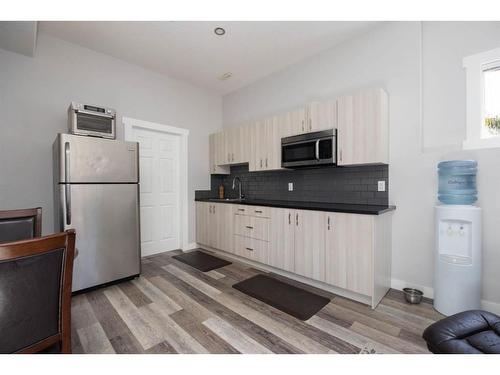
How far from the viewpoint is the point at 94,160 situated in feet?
8.22

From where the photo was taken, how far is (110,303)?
7.52ft

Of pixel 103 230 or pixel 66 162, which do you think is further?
pixel 103 230

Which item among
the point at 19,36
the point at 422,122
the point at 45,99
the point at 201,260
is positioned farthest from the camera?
the point at 201,260

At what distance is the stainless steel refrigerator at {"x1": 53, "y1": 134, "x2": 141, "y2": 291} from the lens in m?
2.36

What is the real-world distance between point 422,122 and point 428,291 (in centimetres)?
174

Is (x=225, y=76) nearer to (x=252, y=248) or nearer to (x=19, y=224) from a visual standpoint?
(x=252, y=248)

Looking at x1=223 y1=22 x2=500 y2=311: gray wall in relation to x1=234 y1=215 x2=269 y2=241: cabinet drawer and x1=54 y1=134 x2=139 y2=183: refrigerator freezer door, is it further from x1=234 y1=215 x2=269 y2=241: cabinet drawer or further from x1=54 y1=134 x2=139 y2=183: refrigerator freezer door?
x1=54 y1=134 x2=139 y2=183: refrigerator freezer door

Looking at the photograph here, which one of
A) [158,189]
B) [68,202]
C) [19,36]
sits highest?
[19,36]

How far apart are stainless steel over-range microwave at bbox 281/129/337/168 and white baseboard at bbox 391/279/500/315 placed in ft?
4.95

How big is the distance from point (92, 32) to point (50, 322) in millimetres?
3131

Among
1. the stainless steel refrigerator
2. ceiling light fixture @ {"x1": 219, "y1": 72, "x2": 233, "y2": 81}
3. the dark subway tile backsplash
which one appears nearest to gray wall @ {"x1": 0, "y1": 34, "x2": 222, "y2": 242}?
the stainless steel refrigerator

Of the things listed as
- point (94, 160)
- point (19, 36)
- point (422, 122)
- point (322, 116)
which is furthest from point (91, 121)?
point (422, 122)

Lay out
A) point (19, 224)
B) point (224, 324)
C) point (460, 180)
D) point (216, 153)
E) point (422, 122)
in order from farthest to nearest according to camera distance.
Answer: point (216, 153) < point (422, 122) < point (460, 180) < point (224, 324) < point (19, 224)

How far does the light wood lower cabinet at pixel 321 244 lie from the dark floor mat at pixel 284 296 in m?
0.21
